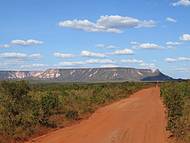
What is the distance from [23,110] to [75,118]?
5.73m

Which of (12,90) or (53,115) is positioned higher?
(12,90)

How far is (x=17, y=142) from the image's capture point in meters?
16.9

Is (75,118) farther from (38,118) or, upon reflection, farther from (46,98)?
(38,118)

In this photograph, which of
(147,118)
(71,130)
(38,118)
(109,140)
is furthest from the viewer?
(147,118)

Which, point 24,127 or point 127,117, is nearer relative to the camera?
point 24,127

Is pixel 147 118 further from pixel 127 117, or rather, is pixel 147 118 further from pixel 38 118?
pixel 38 118

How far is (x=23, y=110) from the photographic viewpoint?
20.8m

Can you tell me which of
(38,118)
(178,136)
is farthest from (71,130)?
(178,136)

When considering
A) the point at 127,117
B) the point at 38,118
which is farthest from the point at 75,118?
the point at 38,118

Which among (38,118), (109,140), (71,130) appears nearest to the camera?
(109,140)

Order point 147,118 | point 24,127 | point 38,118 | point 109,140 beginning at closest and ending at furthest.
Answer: point 109,140 → point 24,127 → point 38,118 → point 147,118

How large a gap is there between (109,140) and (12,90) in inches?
236

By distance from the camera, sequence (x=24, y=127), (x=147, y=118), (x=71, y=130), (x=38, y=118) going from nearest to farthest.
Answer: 1. (x=24, y=127)
2. (x=71, y=130)
3. (x=38, y=118)
4. (x=147, y=118)

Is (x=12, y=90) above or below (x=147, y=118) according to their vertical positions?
above
